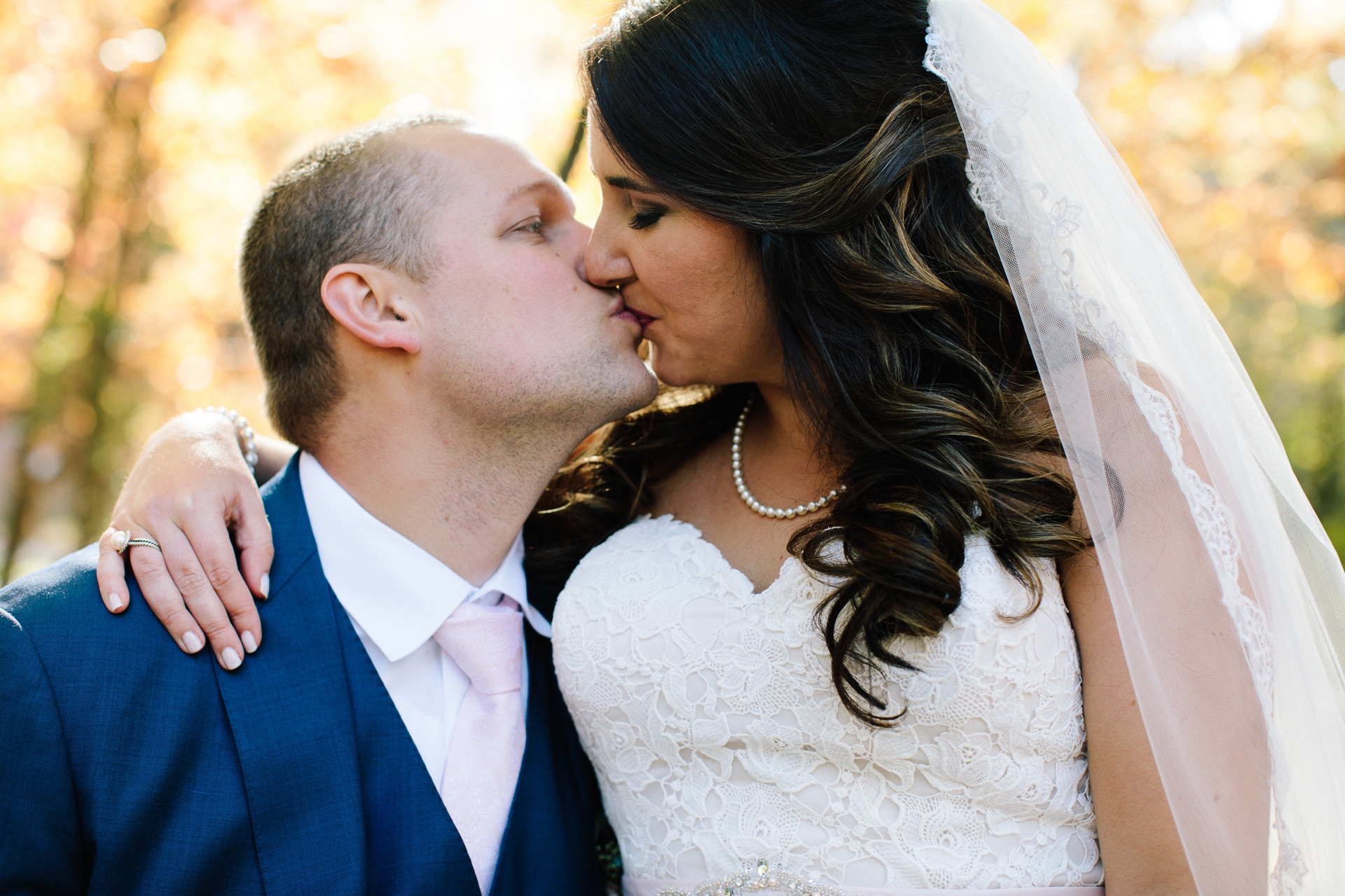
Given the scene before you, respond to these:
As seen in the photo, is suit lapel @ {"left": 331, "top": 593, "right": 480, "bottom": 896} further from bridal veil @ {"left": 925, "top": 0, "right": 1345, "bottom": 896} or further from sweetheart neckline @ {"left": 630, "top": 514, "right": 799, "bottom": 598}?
bridal veil @ {"left": 925, "top": 0, "right": 1345, "bottom": 896}

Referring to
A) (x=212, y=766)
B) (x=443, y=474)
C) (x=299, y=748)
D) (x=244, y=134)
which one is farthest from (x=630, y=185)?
(x=244, y=134)

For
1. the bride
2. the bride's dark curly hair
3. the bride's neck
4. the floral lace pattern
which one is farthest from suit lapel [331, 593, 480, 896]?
the floral lace pattern

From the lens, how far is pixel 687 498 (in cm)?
257

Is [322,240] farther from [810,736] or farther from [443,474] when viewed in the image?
[810,736]

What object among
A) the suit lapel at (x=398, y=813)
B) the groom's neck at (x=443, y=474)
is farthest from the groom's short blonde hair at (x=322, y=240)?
the suit lapel at (x=398, y=813)

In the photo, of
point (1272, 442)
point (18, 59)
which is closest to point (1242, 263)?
point (1272, 442)

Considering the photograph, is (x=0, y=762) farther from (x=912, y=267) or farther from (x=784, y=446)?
(x=912, y=267)

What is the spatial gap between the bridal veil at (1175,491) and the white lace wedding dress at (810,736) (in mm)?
221

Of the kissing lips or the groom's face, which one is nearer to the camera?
the groom's face

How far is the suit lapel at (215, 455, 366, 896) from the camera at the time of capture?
74.9 inches

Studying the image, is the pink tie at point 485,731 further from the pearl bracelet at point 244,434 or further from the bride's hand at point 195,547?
the pearl bracelet at point 244,434

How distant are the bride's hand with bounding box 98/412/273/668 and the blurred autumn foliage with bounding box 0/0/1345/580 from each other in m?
2.56

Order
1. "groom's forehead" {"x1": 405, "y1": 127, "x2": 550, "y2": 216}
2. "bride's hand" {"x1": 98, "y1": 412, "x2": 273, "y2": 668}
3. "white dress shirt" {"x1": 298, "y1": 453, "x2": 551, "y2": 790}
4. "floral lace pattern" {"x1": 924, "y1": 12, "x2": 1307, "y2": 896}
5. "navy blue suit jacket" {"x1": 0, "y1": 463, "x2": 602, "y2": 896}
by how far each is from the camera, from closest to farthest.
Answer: "floral lace pattern" {"x1": 924, "y1": 12, "x2": 1307, "y2": 896} < "navy blue suit jacket" {"x1": 0, "y1": 463, "x2": 602, "y2": 896} < "bride's hand" {"x1": 98, "y1": 412, "x2": 273, "y2": 668} < "white dress shirt" {"x1": 298, "y1": 453, "x2": 551, "y2": 790} < "groom's forehead" {"x1": 405, "y1": 127, "x2": 550, "y2": 216}

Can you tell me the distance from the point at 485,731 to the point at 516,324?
3.34 feet
